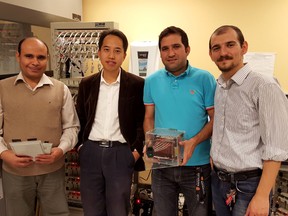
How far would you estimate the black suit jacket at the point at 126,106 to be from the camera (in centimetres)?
175

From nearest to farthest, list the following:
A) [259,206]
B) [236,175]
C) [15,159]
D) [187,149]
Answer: [259,206] < [236,175] < [187,149] < [15,159]

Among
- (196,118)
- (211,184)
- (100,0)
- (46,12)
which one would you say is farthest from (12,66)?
(211,184)

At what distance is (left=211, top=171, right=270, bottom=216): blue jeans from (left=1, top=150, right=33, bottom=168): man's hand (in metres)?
1.10

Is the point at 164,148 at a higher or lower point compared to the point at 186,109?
lower

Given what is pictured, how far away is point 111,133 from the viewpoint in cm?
174

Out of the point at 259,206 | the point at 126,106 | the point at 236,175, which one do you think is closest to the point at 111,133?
the point at 126,106

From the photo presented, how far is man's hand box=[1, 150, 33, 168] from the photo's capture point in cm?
163

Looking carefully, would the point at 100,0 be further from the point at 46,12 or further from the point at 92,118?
the point at 92,118

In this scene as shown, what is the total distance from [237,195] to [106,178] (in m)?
0.81

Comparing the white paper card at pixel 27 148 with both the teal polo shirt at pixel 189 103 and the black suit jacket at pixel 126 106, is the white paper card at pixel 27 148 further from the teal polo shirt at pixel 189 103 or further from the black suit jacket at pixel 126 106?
the teal polo shirt at pixel 189 103

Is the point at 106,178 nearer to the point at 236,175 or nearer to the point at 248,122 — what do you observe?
the point at 236,175

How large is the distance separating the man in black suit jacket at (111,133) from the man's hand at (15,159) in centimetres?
33

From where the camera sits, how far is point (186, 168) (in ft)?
5.29

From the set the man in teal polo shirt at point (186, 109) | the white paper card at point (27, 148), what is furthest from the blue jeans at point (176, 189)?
the white paper card at point (27, 148)
